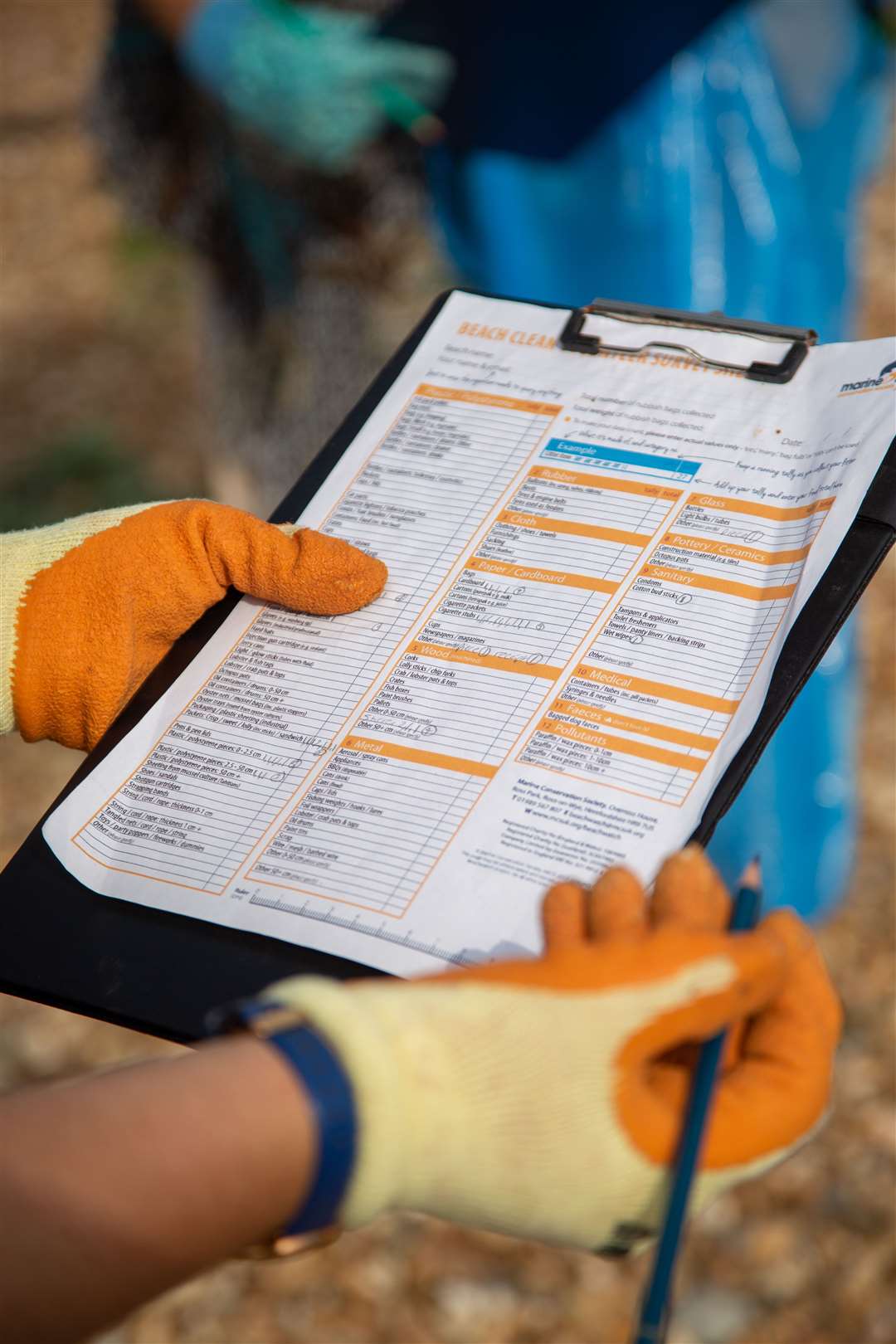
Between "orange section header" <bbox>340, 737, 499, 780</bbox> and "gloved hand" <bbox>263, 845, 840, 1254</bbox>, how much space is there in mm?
191

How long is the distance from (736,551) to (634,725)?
0.58ft

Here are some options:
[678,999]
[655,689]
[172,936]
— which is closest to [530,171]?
[655,689]

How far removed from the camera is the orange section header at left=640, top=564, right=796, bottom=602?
2.93 ft

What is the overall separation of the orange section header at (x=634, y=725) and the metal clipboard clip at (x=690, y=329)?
36 cm

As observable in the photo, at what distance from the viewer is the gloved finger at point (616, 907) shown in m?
0.71

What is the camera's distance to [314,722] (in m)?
0.93

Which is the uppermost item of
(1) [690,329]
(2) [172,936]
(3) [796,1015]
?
(1) [690,329]

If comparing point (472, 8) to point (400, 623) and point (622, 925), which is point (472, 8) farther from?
point (622, 925)

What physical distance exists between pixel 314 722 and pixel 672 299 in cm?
136

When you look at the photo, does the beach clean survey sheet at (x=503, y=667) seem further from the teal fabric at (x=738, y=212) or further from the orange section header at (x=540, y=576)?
the teal fabric at (x=738, y=212)

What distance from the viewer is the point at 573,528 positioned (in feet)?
3.27

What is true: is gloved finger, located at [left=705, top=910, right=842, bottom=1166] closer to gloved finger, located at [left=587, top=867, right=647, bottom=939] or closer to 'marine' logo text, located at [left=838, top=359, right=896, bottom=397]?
gloved finger, located at [left=587, top=867, right=647, bottom=939]

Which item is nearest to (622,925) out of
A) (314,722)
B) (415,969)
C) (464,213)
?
(415,969)

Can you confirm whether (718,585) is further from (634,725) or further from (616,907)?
(616,907)
